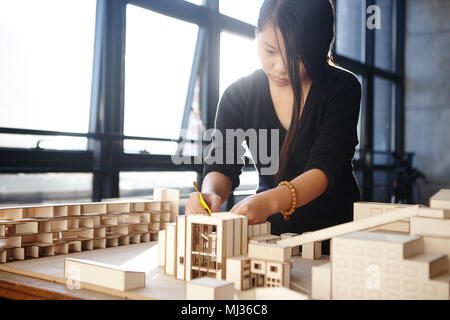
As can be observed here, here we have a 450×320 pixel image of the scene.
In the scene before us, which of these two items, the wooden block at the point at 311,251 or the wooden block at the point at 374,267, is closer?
the wooden block at the point at 374,267

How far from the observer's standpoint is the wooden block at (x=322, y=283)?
36.1 inches

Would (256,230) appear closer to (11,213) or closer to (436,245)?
(436,245)

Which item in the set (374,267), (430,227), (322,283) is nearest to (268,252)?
(322,283)

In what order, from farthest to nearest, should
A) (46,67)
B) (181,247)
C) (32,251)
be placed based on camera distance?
1. (46,67)
2. (32,251)
3. (181,247)

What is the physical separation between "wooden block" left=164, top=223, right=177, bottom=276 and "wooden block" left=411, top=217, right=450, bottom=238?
0.59 meters

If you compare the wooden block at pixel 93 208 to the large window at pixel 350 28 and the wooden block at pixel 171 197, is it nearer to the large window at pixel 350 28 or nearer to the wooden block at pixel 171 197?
the wooden block at pixel 171 197

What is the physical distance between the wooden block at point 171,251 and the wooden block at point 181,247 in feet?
0.07

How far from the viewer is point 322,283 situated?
36.6 inches

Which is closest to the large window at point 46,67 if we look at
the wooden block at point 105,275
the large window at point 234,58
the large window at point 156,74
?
the large window at point 156,74

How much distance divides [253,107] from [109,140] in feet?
4.17

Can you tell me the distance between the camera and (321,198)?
1947 millimetres

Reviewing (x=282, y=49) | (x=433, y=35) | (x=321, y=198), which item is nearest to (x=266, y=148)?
(x=321, y=198)

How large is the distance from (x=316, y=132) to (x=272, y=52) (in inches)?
15.1
